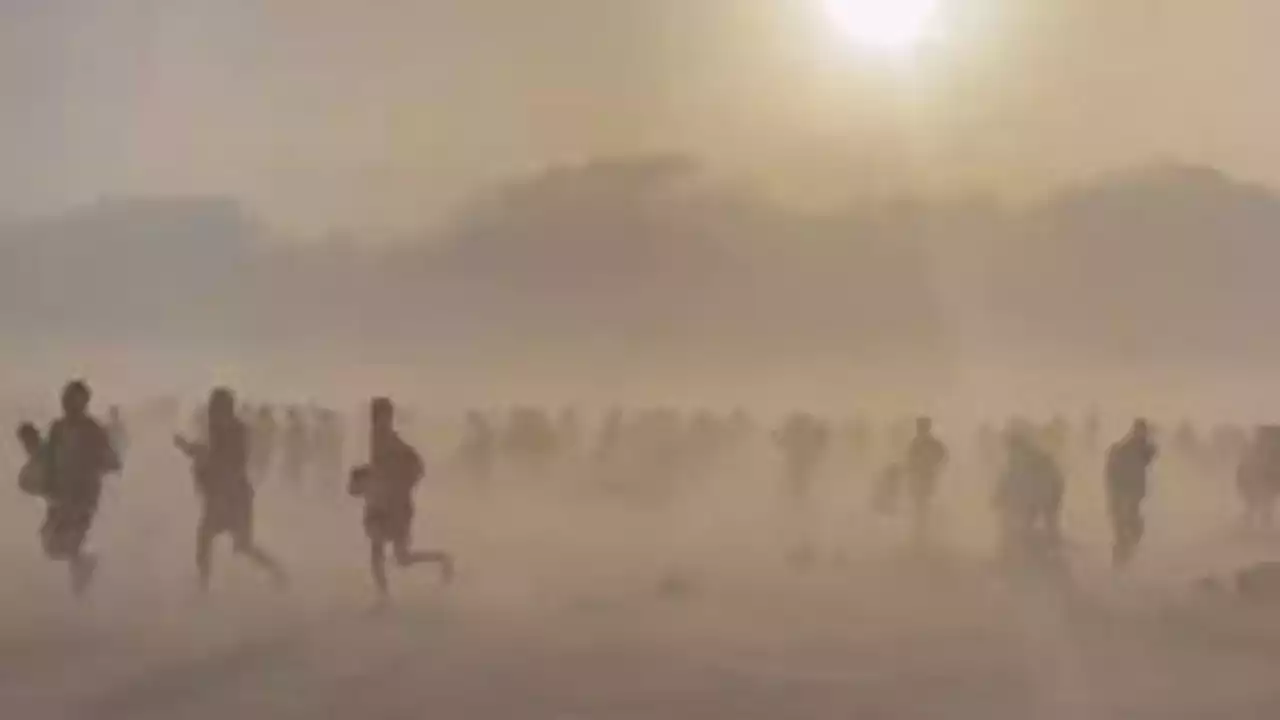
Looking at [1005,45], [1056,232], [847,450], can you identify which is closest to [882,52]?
[1005,45]

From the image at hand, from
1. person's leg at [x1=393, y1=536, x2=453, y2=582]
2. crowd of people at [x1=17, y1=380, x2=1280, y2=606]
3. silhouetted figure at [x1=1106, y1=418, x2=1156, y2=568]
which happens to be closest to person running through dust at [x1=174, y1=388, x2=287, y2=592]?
crowd of people at [x1=17, y1=380, x2=1280, y2=606]

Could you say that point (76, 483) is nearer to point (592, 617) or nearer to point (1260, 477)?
point (592, 617)

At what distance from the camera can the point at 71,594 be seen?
65.8 inches

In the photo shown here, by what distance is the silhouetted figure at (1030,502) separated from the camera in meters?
1.65

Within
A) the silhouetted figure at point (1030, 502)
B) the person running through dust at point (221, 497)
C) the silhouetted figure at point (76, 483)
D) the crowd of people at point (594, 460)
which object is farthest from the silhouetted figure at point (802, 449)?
the silhouetted figure at point (76, 483)

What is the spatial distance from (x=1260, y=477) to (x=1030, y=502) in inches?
8.2

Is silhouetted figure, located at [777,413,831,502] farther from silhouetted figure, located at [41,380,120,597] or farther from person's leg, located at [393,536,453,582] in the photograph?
silhouetted figure, located at [41,380,120,597]

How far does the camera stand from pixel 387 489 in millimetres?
1672

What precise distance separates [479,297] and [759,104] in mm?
320

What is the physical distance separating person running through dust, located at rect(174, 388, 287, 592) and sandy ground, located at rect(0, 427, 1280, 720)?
0.01 metres

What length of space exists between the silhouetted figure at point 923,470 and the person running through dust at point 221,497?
59 centimetres

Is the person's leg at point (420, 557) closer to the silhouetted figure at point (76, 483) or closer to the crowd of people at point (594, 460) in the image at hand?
the crowd of people at point (594, 460)

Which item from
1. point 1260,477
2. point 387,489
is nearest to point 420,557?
point 387,489

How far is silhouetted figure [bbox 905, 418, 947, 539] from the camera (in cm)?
165
